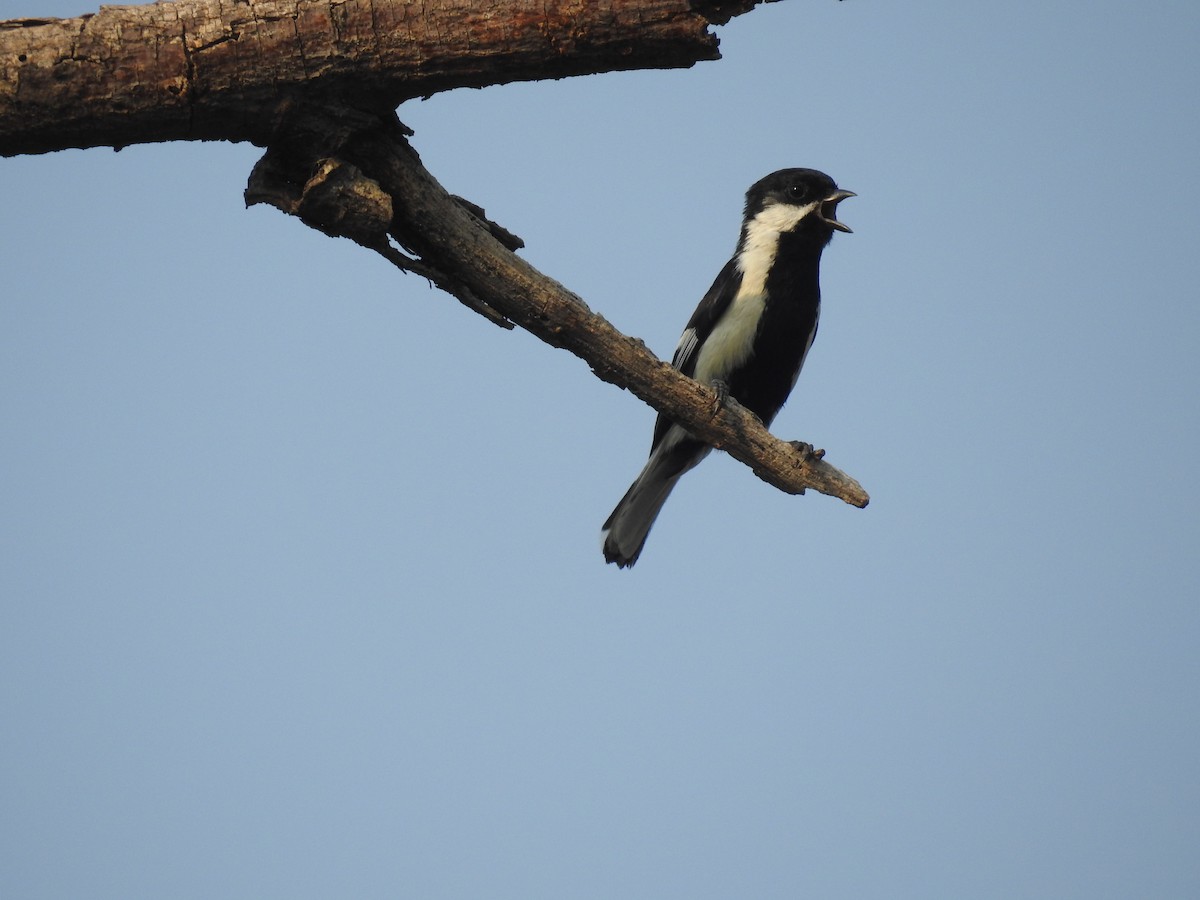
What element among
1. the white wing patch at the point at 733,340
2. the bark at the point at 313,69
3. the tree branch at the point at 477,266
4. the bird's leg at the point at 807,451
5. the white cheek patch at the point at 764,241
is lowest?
the bird's leg at the point at 807,451

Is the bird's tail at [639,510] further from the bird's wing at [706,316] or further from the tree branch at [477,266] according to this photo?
the tree branch at [477,266]

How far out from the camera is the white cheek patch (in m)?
5.98

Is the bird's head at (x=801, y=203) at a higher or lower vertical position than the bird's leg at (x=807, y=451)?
higher

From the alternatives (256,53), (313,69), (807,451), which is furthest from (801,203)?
(256,53)

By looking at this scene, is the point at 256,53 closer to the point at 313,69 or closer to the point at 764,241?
the point at 313,69

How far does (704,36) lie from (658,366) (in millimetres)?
1217

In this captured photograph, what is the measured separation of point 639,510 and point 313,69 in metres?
3.04

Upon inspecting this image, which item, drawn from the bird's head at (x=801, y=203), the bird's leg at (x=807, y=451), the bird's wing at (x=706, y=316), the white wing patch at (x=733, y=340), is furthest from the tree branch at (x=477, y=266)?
the bird's head at (x=801, y=203)

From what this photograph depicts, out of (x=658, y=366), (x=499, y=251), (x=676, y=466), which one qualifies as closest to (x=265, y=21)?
(x=499, y=251)

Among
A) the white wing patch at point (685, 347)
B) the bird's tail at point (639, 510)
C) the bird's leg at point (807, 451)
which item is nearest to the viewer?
the bird's leg at point (807, 451)

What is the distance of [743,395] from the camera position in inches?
237

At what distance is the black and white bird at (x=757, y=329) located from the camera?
5863 millimetres

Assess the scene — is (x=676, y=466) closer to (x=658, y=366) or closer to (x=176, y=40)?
(x=658, y=366)

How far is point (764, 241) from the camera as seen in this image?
6.09m
